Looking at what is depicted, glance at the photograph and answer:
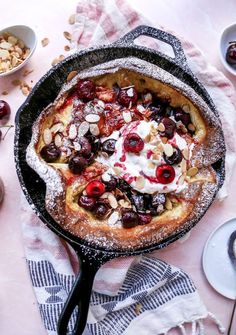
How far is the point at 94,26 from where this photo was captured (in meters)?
2.45

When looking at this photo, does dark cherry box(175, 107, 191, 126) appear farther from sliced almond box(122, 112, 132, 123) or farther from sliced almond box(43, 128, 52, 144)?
sliced almond box(43, 128, 52, 144)

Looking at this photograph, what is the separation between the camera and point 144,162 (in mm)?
2162

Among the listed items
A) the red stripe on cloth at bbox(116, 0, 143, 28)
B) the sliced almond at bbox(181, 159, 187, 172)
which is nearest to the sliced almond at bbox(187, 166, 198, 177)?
the sliced almond at bbox(181, 159, 187, 172)

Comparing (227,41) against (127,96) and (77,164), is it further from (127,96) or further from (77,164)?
(77,164)

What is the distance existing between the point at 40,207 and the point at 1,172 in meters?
0.28

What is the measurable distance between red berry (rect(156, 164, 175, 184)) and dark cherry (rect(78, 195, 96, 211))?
217 mm

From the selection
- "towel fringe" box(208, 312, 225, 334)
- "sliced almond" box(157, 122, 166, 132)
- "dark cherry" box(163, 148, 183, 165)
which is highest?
"sliced almond" box(157, 122, 166, 132)

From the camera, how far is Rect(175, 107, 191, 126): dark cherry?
2.23 m

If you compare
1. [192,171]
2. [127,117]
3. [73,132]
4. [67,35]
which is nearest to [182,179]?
[192,171]

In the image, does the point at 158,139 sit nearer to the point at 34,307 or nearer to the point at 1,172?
the point at 1,172

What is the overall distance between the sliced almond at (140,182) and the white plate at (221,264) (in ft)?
1.26

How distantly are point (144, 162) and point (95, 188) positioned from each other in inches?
6.7

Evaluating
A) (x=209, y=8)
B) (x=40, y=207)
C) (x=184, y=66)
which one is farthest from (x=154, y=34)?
(x=40, y=207)

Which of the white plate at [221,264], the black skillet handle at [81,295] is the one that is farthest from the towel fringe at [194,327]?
the black skillet handle at [81,295]
